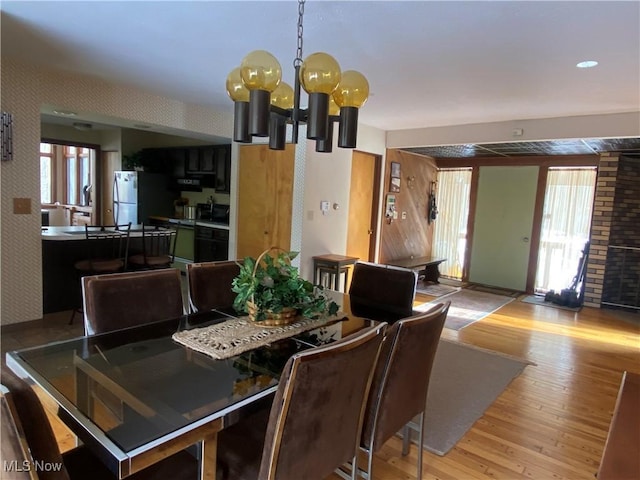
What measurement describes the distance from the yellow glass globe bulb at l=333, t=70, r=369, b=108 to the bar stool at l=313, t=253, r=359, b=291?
3133mm

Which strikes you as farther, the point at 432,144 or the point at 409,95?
the point at 432,144

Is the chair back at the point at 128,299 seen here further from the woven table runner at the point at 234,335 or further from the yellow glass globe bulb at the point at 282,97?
the yellow glass globe bulb at the point at 282,97

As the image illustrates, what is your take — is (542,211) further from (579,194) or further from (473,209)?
(473,209)

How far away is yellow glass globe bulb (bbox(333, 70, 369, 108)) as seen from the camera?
202 centimetres

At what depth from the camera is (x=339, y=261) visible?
16.6 ft

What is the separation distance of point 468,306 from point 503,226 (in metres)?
2.03

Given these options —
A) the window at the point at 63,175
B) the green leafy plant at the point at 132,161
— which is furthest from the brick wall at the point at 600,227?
the window at the point at 63,175

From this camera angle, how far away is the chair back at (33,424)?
0.99 m

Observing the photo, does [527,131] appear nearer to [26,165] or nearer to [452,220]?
[452,220]

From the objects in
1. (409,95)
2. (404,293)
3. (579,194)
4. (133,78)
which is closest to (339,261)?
(409,95)

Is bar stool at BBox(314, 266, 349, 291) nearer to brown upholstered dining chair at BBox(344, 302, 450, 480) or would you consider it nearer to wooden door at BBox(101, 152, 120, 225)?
brown upholstered dining chair at BBox(344, 302, 450, 480)

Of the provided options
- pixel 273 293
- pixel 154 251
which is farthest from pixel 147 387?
pixel 154 251

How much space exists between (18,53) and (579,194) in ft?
23.5

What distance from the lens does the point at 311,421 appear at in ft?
4.40
